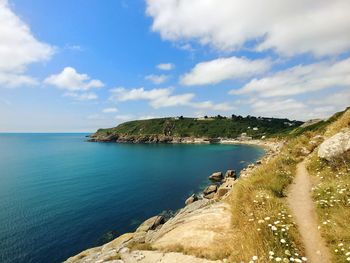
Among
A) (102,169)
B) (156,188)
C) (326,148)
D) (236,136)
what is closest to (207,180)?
(156,188)

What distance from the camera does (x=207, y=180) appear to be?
5612 centimetres

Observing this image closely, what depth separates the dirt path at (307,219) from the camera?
812 cm

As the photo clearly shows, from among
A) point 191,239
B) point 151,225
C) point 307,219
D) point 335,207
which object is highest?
point 335,207

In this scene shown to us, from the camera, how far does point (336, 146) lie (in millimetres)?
17328

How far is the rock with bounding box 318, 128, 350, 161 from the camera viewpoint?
665 inches

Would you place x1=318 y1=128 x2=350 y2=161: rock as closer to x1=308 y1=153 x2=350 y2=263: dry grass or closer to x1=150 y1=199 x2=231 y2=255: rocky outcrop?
x1=308 y1=153 x2=350 y2=263: dry grass

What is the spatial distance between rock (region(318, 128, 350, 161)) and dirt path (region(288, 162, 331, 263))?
7.47 feet

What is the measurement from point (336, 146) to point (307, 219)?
30.6ft

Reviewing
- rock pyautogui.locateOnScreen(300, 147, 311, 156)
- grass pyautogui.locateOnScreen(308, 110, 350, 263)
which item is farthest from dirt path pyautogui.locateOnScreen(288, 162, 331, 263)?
rock pyautogui.locateOnScreen(300, 147, 311, 156)

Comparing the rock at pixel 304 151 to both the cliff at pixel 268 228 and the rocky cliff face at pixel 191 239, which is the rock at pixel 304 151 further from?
the rocky cliff face at pixel 191 239

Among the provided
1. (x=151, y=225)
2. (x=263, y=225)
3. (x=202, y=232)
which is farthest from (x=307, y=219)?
(x=151, y=225)

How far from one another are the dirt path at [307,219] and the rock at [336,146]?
2278 mm

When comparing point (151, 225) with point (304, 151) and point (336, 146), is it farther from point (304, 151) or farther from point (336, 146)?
point (336, 146)

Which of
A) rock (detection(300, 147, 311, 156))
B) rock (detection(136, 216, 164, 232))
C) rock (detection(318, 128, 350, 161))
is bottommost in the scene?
rock (detection(136, 216, 164, 232))
